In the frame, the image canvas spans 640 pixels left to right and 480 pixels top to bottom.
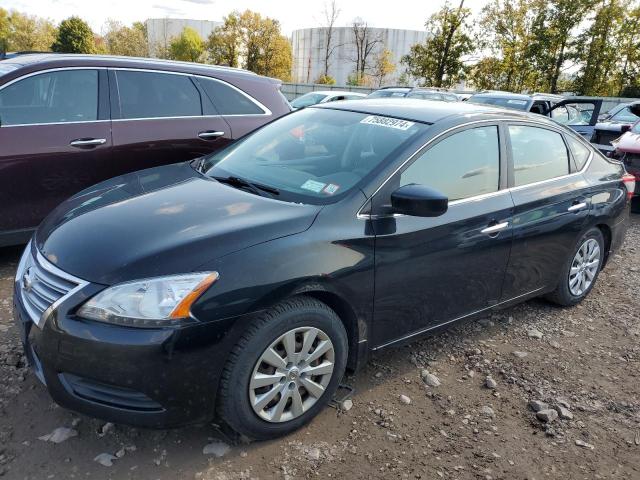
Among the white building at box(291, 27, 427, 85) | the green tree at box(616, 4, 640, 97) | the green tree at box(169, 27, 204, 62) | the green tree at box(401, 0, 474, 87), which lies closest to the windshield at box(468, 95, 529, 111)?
the green tree at box(401, 0, 474, 87)

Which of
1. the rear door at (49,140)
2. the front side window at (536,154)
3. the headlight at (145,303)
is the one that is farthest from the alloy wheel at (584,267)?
the rear door at (49,140)

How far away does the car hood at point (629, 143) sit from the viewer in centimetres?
786

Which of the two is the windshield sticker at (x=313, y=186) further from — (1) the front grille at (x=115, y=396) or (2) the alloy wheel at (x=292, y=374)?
(1) the front grille at (x=115, y=396)

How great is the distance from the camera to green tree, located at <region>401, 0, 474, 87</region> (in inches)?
959

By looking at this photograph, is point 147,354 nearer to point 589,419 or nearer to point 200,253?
point 200,253

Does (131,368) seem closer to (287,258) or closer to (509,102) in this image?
(287,258)

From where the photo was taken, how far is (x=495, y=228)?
3.29 m

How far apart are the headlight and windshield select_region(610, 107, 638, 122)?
1293cm

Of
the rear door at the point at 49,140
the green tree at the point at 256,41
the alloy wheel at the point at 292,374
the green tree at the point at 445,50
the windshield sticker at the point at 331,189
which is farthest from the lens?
the green tree at the point at 256,41

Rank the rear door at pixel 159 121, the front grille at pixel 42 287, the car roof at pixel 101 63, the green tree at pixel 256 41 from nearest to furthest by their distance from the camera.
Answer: the front grille at pixel 42 287
the car roof at pixel 101 63
the rear door at pixel 159 121
the green tree at pixel 256 41

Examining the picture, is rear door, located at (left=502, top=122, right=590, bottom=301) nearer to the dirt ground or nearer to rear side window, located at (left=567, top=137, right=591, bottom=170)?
rear side window, located at (left=567, top=137, right=591, bottom=170)

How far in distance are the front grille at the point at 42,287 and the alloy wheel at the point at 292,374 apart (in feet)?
2.93

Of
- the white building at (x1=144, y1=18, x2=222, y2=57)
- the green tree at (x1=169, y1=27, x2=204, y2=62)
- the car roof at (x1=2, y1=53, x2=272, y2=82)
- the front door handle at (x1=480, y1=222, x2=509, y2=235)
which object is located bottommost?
the front door handle at (x1=480, y1=222, x2=509, y2=235)

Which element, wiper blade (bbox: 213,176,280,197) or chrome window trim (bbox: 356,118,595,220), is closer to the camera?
chrome window trim (bbox: 356,118,595,220)
